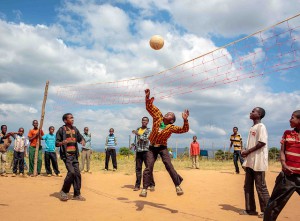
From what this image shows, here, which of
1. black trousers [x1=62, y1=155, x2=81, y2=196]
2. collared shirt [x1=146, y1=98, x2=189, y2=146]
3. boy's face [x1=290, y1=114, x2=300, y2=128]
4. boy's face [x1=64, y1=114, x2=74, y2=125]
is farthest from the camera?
boy's face [x1=64, y1=114, x2=74, y2=125]

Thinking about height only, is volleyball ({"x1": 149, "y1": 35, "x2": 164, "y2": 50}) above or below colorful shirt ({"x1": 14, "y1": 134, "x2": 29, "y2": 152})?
above

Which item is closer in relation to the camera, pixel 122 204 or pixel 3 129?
pixel 122 204

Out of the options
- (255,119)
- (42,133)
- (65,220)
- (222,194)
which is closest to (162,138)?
(255,119)

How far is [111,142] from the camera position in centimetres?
1271

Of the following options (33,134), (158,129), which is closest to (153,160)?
(158,129)

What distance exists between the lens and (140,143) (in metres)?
8.17

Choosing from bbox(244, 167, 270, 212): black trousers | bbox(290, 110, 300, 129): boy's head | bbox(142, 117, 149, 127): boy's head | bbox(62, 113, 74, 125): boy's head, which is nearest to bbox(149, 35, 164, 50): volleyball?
bbox(142, 117, 149, 127): boy's head

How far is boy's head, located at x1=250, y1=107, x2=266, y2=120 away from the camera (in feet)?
17.9

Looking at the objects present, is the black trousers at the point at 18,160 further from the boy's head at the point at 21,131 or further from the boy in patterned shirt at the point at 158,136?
the boy in patterned shirt at the point at 158,136

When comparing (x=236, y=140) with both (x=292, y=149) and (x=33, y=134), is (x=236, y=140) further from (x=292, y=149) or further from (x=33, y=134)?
(x=292, y=149)

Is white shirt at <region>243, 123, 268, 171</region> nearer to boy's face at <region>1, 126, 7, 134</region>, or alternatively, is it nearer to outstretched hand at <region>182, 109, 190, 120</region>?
outstretched hand at <region>182, 109, 190, 120</region>

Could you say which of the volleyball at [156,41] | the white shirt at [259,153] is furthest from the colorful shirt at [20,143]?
the white shirt at [259,153]

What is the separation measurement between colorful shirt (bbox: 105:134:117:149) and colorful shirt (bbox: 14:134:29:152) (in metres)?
3.21

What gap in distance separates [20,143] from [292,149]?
9288mm
